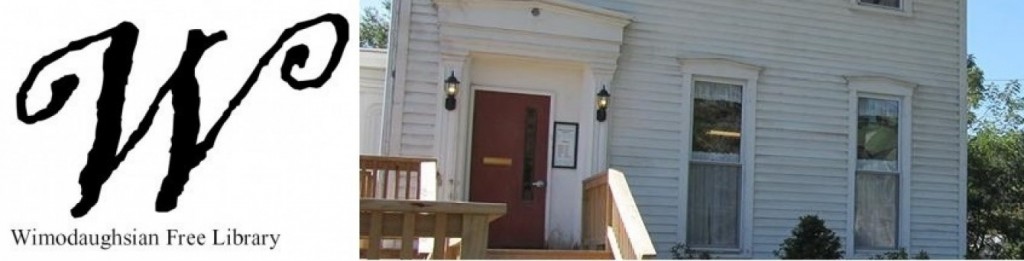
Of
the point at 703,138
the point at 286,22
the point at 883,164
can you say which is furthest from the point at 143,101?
the point at 883,164

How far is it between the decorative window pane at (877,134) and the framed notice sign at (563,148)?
2.30 metres

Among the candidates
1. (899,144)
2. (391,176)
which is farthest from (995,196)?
(391,176)

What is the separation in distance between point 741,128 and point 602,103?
116 cm

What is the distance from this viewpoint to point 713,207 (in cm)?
569

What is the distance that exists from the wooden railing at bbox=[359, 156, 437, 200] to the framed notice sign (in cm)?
97

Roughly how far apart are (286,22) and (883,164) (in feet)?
18.0

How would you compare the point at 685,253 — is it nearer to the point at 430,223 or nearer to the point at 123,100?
the point at 430,223

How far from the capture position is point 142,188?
Answer: 66.1 inches

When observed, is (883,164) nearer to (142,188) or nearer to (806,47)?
(806,47)

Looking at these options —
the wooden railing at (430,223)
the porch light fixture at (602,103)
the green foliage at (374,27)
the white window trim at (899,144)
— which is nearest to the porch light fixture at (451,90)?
the porch light fixture at (602,103)

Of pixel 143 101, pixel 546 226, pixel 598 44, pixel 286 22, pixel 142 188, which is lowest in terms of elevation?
pixel 546 226

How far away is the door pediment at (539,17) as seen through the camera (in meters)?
5.04

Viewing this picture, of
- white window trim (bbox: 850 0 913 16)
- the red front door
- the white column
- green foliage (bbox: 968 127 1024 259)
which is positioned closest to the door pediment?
the white column

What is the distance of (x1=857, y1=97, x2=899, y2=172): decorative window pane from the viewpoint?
607 cm
